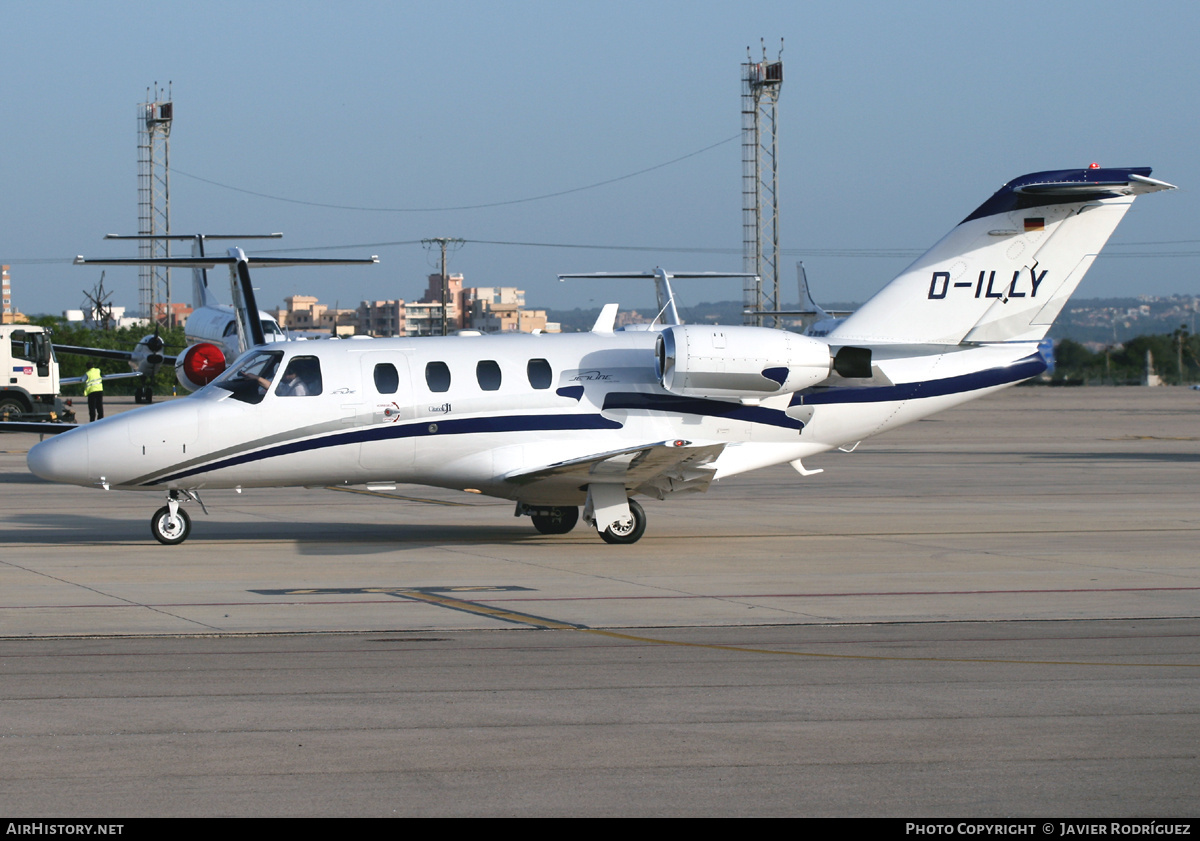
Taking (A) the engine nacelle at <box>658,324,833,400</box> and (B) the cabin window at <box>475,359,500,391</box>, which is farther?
(B) the cabin window at <box>475,359,500,391</box>

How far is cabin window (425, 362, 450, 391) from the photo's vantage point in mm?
16672

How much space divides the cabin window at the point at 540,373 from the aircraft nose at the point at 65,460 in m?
5.38

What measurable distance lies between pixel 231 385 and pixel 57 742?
31.2ft

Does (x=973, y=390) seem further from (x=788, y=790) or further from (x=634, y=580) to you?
(x=788, y=790)

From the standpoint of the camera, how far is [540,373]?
16.9 metres

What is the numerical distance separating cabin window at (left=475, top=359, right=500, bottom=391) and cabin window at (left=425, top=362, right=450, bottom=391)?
383 mm

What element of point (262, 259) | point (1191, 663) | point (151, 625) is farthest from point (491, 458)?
point (262, 259)

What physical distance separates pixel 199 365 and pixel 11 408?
7989 mm

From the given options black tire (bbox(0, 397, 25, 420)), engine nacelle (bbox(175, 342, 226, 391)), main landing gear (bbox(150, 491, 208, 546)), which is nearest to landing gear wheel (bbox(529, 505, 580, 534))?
main landing gear (bbox(150, 491, 208, 546))

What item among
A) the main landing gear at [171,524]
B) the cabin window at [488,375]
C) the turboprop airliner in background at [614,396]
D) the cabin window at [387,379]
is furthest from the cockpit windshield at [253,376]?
the cabin window at [488,375]

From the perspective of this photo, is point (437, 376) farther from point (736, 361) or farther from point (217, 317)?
point (217, 317)

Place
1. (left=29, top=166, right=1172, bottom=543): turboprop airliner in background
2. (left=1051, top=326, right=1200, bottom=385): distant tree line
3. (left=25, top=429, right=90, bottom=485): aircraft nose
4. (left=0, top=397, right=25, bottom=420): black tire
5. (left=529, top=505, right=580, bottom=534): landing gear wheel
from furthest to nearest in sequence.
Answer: (left=1051, top=326, right=1200, bottom=385): distant tree line, (left=0, top=397, right=25, bottom=420): black tire, (left=529, top=505, right=580, bottom=534): landing gear wheel, (left=29, top=166, right=1172, bottom=543): turboprop airliner in background, (left=25, top=429, right=90, bottom=485): aircraft nose

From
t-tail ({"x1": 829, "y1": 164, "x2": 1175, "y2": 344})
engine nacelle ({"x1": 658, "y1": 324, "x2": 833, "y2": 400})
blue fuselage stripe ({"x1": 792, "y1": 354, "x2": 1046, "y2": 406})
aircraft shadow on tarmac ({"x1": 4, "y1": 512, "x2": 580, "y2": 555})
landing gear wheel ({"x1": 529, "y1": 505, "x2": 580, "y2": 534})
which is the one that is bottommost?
aircraft shadow on tarmac ({"x1": 4, "y1": 512, "x2": 580, "y2": 555})

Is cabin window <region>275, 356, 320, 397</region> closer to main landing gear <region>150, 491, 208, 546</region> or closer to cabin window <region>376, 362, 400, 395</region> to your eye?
cabin window <region>376, 362, 400, 395</region>
